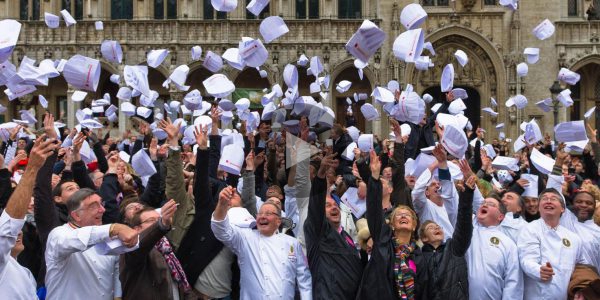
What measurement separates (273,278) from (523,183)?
3.66m

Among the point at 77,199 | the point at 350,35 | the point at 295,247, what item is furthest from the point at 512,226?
the point at 350,35

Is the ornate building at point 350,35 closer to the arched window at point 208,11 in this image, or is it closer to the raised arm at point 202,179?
the arched window at point 208,11

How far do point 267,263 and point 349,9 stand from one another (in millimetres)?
23433

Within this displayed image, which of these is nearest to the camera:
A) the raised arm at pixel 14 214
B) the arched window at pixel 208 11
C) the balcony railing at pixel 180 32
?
the raised arm at pixel 14 214

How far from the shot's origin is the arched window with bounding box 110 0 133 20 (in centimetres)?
2927

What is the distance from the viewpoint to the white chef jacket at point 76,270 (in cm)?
524

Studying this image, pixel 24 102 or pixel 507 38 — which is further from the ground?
pixel 507 38

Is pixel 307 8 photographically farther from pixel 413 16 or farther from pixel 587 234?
pixel 587 234

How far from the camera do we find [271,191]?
8234mm

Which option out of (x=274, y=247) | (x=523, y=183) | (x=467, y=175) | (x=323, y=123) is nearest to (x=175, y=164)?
(x=274, y=247)

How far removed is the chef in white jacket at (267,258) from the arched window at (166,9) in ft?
77.9

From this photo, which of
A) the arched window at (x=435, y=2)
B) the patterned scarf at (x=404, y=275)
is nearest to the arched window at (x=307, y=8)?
the arched window at (x=435, y=2)

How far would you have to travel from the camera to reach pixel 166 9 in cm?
2916

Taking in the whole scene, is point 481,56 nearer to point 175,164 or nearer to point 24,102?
point 24,102
